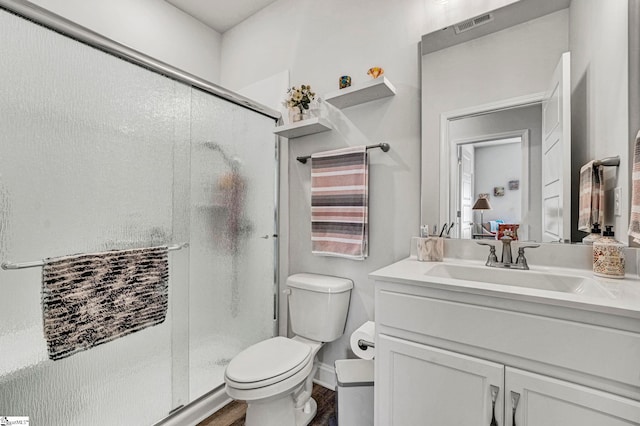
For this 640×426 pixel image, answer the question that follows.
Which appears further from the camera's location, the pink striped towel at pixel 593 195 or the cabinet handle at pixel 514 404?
the pink striped towel at pixel 593 195

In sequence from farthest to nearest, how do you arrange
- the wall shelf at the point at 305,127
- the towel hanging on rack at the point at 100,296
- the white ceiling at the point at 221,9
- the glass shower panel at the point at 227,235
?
the white ceiling at the point at 221,9 < the wall shelf at the point at 305,127 < the glass shower panel at the point at 227,235 < the towel hanging on rack at the point at 100,296

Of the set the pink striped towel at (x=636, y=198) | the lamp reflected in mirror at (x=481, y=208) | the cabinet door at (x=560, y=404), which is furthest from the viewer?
the lamp reflected in mirror at (x=481, y=208)

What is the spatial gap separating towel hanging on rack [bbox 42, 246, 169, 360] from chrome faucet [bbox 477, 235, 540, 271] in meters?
1.52

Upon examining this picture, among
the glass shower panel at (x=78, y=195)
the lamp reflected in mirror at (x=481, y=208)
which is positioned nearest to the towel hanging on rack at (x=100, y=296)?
the glass shower panel at (x=78, y=195)

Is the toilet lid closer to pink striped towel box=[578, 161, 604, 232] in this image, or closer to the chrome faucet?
the chrome faucet

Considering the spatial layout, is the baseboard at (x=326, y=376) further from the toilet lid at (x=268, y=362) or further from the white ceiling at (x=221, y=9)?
the white ceiling at (x=221, y=9)

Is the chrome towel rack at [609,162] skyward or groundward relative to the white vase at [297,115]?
groundward

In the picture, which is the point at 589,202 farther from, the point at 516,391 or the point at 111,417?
the point at 111,417

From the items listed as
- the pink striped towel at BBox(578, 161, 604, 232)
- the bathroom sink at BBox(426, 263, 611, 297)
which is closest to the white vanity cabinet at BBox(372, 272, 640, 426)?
the bathroom sink at BBox(426, 263, 611, 297)

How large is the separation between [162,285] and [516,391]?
1.48 m

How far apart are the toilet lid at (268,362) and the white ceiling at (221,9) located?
237 centimetres

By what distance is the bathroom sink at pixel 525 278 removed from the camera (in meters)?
0.99

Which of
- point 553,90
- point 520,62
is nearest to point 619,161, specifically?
point 553,90

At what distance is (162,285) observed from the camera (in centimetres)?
145
